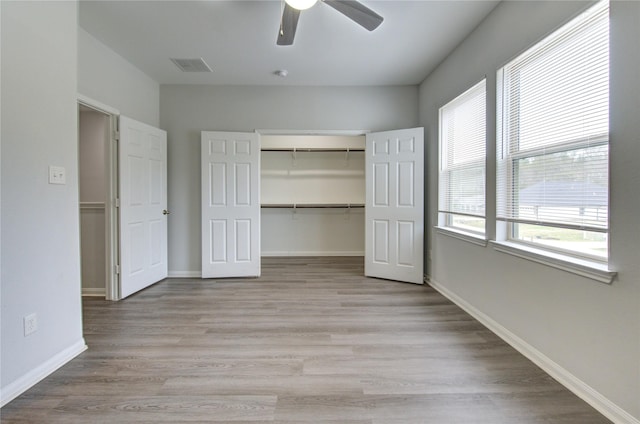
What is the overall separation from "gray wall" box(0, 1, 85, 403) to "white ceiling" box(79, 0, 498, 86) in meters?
0.77

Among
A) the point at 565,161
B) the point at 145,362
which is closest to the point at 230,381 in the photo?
the point at 145,362

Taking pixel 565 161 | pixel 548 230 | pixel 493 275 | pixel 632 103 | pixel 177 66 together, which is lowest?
pixel 493 275

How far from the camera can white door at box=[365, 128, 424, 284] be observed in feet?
12.2

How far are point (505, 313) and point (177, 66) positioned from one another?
4.17 meters

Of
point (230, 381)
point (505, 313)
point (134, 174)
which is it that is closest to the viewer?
point (230, 381)

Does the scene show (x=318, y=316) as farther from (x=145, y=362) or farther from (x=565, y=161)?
(x=565, y=161)

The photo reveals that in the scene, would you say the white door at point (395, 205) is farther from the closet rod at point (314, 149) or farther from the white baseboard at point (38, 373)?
the white baseboard at point (38, 373)

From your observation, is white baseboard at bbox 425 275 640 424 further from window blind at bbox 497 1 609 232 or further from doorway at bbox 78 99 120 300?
doorway at bbox 78 99 120 300

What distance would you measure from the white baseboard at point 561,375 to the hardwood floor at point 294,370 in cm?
5

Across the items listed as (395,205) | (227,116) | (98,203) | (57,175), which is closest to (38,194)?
(57,175)

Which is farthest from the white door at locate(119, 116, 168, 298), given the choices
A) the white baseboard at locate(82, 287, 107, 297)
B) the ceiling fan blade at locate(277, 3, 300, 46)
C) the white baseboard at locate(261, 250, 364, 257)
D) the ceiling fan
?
the ceiling fan

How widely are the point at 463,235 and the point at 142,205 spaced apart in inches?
141

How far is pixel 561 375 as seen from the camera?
5.75ft

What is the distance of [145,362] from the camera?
1959 millimetres
